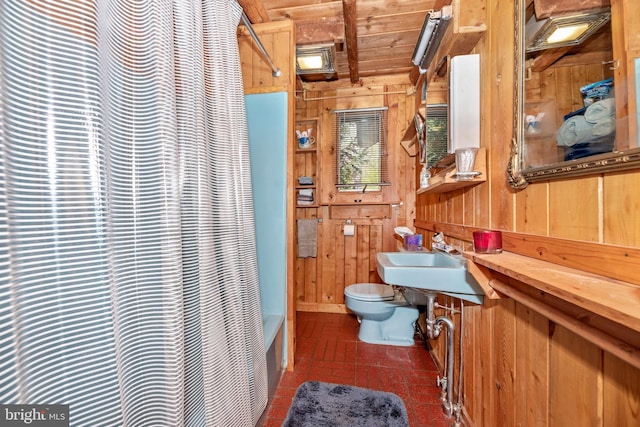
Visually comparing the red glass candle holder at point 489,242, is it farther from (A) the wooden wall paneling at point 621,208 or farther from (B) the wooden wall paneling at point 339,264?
(B) the wooden wall paneling at point 339,264

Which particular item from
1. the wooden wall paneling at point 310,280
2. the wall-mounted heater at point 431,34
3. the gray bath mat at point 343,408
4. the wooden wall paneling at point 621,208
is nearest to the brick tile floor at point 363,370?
the gray bath mat at point 343,408

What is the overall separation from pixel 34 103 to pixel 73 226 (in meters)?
0.23

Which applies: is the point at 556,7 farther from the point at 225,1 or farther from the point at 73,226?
the point at 73,226

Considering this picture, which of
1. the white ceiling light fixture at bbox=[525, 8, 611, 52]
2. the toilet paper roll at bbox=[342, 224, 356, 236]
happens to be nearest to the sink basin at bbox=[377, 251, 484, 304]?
the white ceiling light fixture at bbox=[525, 8, 611, 52]

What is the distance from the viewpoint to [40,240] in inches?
17.6

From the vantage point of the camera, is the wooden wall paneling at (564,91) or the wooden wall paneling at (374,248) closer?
the wooden wall paneling at (564,91)

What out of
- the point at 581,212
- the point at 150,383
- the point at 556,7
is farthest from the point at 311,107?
the point at 150,383

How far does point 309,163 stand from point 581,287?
2716 mm

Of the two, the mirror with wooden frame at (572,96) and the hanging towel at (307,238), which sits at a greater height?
the mirror with wooden frame at (572,96)

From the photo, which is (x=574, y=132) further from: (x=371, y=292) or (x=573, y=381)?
(x=371, y=292)

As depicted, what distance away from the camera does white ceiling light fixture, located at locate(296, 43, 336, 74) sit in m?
2.05

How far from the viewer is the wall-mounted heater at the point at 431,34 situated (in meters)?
1.37

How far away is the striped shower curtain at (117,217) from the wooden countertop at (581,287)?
0.95 m

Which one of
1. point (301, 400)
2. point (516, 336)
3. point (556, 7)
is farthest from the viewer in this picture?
point (301, 400)
